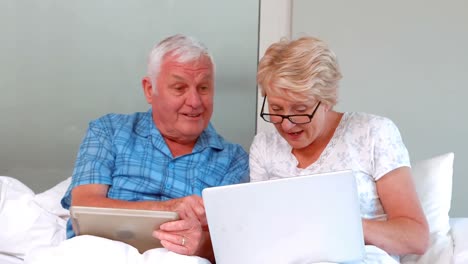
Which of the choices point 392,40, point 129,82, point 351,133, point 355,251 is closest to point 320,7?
point 392,40

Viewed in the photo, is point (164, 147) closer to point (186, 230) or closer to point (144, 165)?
point (144, 165)

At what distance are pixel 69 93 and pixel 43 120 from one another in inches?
6.9

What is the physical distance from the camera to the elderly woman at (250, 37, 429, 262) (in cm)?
202

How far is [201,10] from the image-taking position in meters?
3.29

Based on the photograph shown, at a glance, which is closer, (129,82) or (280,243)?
(280,243)

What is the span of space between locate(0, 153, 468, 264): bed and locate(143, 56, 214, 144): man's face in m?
0.51

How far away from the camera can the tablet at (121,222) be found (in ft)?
6.07

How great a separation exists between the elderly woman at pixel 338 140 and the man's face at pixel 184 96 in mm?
310

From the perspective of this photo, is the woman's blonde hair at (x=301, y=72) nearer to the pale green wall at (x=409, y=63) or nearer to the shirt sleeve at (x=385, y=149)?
the shirt sleeve at (x=385, y=149)

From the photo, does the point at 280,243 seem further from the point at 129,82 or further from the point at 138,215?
the point at 129,82

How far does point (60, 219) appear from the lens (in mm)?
2508

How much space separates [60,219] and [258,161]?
728 mm

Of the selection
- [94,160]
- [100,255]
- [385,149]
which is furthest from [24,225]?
[385,149]

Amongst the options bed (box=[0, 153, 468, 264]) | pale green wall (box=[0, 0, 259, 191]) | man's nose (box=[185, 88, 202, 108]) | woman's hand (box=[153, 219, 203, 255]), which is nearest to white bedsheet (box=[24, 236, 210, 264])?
woman's hand (box=[153, 219, 203, 255])
